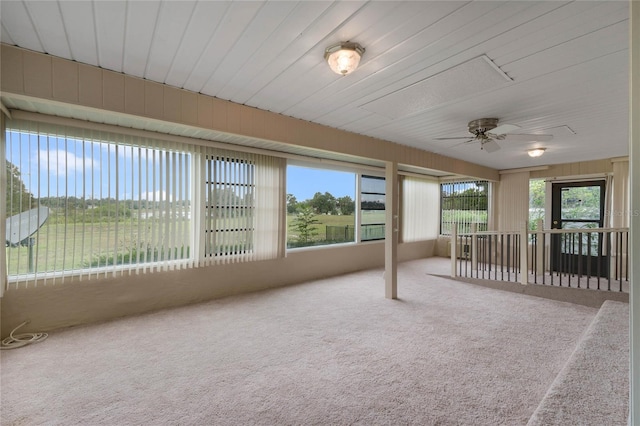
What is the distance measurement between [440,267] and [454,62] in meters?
5.52

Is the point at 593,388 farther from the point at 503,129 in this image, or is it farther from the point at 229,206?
the point at 229,206

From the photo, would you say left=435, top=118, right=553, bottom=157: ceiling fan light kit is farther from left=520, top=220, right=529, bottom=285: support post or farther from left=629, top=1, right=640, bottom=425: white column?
left=629, top=1, right=640, bottom=425: white column

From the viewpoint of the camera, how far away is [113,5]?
1510 mm

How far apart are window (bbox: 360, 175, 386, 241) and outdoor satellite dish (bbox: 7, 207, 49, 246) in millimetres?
5223

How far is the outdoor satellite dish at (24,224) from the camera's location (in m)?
2.88

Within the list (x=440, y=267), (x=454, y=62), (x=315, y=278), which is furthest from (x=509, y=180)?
(x=454, y=62)

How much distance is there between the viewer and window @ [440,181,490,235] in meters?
7.39

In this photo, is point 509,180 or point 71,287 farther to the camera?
point 509,180

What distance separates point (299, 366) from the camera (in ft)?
8.02

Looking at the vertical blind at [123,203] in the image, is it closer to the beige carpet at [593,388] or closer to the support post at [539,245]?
the beige carpet at [593,388]

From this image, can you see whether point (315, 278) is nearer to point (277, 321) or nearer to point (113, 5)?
point (277, 321)

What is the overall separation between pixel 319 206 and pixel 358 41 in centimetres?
444

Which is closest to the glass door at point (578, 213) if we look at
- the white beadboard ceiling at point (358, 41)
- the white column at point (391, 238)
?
the white column at point (391, 238)

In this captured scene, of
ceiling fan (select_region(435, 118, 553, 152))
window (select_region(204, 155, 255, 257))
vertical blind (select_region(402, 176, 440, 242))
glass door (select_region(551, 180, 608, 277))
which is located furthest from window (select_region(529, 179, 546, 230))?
window (select_region(204, 155, 255, 257))
